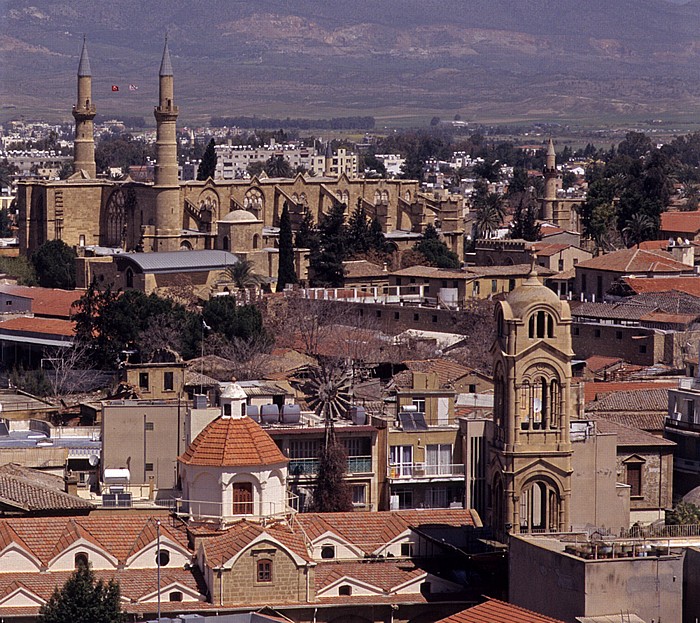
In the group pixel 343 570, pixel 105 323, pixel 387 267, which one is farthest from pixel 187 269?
pixel 343 570

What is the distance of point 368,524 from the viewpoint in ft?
89.7

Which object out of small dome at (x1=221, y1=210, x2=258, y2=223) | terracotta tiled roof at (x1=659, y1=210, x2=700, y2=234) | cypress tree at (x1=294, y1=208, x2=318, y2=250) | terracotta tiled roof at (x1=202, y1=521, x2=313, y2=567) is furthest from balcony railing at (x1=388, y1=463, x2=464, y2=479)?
terracotta tiled roof at (x1=659, y1=210, x2=700, y2=234)

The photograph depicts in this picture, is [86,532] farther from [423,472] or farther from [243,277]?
[243,277]

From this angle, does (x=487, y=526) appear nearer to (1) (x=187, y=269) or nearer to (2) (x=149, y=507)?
(2) (x=149, y=507)

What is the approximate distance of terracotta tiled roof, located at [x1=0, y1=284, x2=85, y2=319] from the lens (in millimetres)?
60969

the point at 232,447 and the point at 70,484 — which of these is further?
the point at 70,484

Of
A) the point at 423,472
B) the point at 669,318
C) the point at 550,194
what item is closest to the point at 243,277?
the point at 669,318

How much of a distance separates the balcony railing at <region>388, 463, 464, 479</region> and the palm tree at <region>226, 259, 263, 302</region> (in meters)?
31.8

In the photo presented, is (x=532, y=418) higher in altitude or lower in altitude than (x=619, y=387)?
higher

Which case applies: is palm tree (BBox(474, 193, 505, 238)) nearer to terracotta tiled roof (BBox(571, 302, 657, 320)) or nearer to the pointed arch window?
terracotta tiled roof (BBox(571, 302, 657, 320))

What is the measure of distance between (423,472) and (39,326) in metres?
25.8

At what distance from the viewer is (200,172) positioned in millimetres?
87375

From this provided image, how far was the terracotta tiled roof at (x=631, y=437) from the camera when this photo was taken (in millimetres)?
33156

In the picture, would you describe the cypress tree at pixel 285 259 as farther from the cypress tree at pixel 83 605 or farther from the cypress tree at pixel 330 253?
the cypress tree at pixel 83 605
